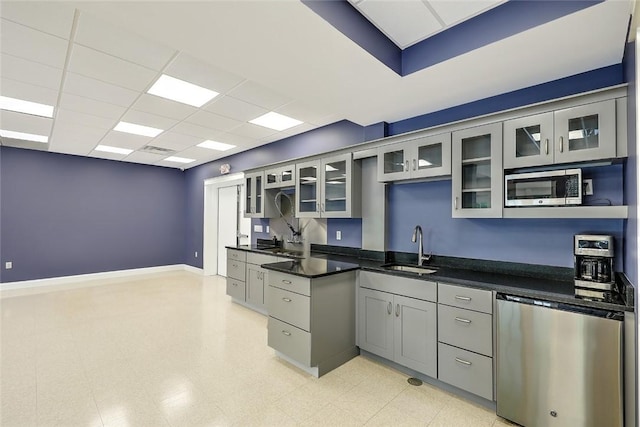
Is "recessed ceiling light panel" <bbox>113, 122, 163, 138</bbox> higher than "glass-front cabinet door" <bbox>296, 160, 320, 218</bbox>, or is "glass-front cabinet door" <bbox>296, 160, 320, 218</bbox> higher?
"recessed ceiling light panel" <bbox>113, 122, 163, 138</bbox>

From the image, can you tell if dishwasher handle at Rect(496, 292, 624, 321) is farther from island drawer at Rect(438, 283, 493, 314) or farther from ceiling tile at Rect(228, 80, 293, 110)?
ceiling tile at Rect(228, 80, 293, 110)

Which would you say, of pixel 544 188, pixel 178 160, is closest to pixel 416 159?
pixel 544 188

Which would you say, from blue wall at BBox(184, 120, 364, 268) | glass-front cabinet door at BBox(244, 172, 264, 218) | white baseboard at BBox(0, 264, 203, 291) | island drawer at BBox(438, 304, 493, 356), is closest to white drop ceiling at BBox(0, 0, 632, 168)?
blue wall at BBox(184, 120, 364, 268)

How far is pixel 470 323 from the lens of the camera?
2.18m

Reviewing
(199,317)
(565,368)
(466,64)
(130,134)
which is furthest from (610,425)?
(130,134)

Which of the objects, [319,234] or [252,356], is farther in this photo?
[319,234]

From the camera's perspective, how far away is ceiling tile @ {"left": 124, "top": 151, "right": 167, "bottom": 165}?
6205 millimetres

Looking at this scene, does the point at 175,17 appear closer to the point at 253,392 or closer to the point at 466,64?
the point at 466,64

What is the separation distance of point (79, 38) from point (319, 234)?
10.6 feet

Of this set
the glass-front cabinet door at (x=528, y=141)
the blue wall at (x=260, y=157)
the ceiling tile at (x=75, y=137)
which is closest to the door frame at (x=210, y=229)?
the blue wall at (x=260, y=157)

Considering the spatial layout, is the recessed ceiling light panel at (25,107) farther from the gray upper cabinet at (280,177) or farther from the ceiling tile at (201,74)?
the gray upper cabinet at (280,177)

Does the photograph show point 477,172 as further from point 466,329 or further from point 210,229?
point 210,229

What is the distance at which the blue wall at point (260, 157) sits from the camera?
13.1 feet

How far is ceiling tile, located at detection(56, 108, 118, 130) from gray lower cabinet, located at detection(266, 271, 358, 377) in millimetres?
3335
